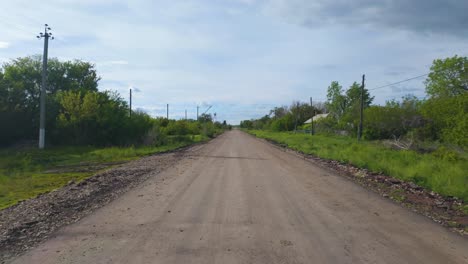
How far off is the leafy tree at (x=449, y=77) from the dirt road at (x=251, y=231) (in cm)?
5760

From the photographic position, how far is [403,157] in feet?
60.6

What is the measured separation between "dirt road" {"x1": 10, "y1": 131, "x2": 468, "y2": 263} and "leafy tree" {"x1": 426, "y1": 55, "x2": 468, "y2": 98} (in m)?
57.6

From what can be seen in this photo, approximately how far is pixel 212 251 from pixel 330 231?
7.70 feet

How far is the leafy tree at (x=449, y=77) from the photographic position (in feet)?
189

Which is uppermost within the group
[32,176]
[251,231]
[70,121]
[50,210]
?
[70,121]

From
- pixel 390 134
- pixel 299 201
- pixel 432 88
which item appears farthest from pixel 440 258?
pixel 432 88

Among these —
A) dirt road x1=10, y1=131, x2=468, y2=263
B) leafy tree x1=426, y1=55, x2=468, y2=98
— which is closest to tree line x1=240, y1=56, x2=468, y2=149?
leafy tree x1=426, y1=55, x2=468, y2=98

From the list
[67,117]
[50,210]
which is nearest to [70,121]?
[67,117]

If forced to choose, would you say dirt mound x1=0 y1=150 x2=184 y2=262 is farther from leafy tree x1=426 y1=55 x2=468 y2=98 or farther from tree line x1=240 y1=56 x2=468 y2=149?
leafy tree x1=426 y1=55 x2=468 y2=98

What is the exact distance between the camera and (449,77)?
59.3 m

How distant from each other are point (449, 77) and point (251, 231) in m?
64.9

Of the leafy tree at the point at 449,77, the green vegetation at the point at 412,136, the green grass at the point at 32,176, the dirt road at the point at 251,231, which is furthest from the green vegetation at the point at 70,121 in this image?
the leafy tree at the point at 449,77

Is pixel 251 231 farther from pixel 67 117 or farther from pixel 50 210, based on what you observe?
pixel 67 117

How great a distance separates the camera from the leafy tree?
5749cm
